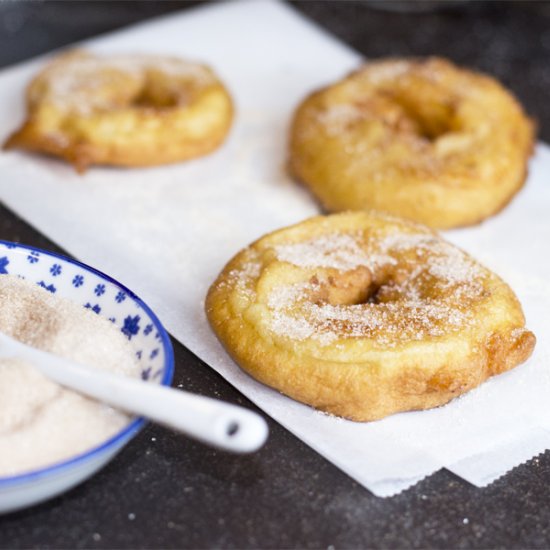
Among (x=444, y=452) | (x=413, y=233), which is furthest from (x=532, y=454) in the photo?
(x=413, y=233)

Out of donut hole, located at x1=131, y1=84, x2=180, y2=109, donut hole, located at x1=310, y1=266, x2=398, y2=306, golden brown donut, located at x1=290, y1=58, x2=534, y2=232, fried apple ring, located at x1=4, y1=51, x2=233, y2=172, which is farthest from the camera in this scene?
donut hole, located at x1=131, y1=84, x2=180, y2=109

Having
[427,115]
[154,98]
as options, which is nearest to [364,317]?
[427,115]

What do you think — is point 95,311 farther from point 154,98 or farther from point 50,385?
point 154,98

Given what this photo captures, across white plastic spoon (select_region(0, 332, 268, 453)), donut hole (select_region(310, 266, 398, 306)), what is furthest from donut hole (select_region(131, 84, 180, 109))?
white plastic spoon (select_region(0, 332, 268, 453))

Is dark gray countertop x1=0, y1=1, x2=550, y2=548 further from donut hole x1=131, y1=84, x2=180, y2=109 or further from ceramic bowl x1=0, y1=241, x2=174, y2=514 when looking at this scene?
donut hole x1=131, y1=84, x2=180, y2=109

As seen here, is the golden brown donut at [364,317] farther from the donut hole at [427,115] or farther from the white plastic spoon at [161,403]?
the donut hole at [427,115]
